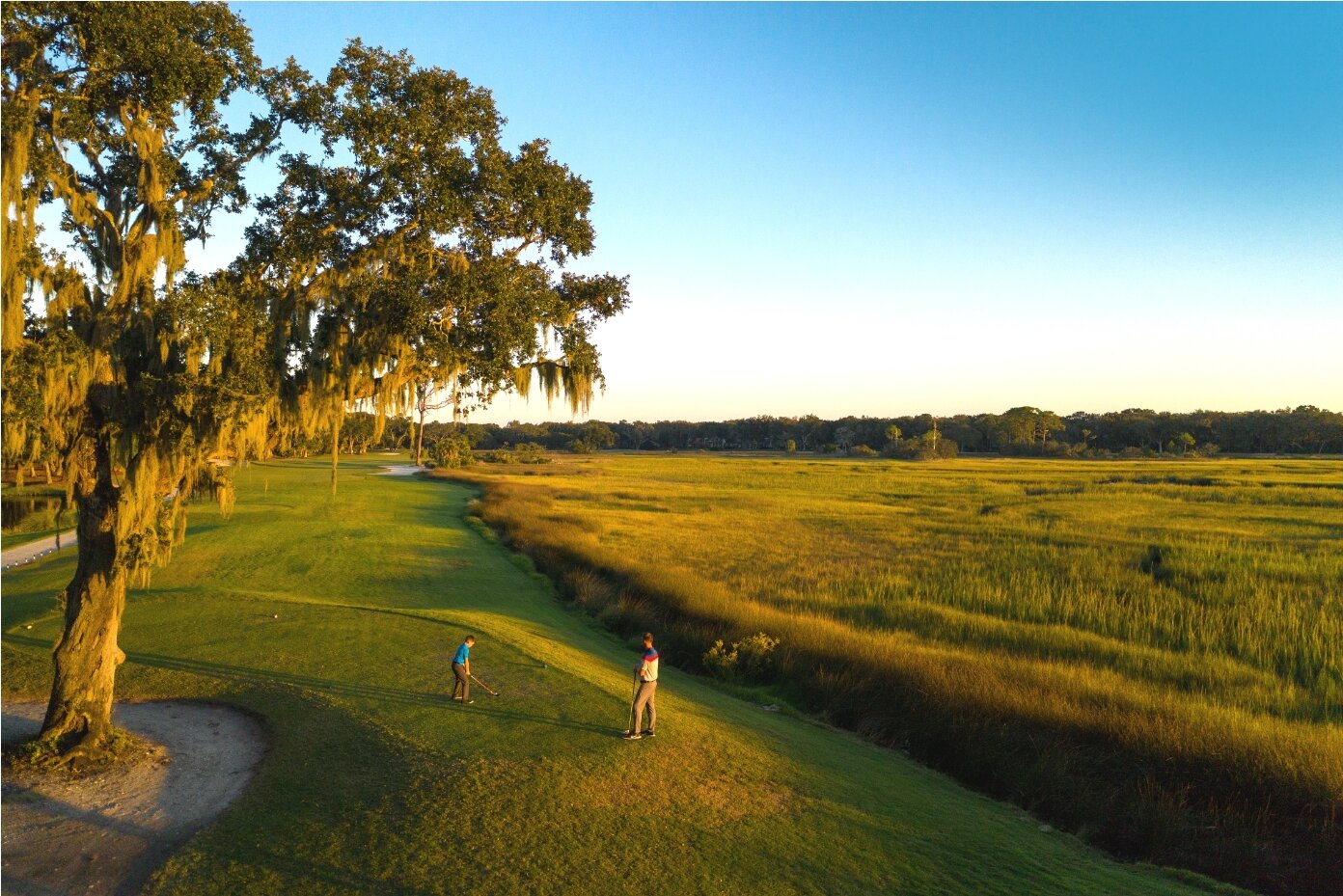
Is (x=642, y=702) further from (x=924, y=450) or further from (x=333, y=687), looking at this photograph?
(x=924, y=450)

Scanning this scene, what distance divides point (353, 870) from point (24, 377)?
7.09 meters

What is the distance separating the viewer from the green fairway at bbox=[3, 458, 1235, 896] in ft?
26.6

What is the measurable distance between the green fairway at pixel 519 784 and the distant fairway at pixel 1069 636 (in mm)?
1729

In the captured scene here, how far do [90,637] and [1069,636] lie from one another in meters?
22.1

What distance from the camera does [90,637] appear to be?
36.3ft

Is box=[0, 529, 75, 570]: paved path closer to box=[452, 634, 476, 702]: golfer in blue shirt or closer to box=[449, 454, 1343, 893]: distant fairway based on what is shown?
box=[449, 454, 1343, 893]: distant fairway

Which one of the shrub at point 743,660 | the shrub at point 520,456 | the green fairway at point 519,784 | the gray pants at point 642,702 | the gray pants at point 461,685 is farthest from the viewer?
the shrub at point 520,456

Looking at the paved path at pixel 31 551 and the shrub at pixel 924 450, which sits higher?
the shrub at pixel 924 450

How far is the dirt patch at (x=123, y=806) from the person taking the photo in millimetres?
8164

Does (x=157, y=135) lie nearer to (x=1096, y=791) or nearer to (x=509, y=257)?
(x=509, y=257)

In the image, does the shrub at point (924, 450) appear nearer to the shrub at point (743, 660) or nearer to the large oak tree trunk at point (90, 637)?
the shrub at point (743, 660)

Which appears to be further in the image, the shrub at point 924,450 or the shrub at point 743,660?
the shrub at point 924,450

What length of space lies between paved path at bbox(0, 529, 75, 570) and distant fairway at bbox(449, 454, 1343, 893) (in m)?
21.3

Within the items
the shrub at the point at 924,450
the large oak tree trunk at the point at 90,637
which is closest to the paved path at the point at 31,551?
the large oak tree trunk at the point at 90,637
